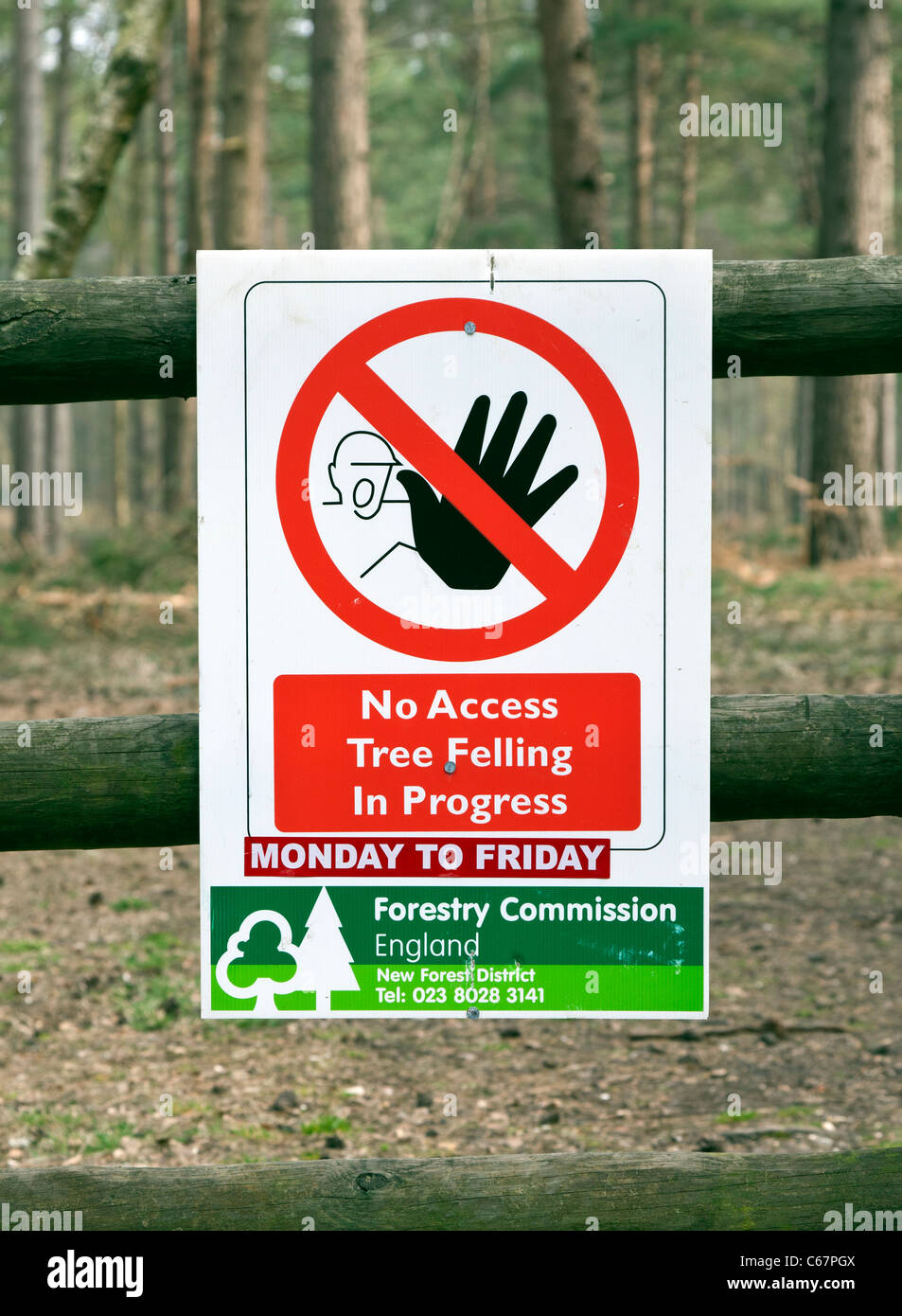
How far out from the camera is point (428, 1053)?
412cm

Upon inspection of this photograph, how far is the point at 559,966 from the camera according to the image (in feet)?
7.63

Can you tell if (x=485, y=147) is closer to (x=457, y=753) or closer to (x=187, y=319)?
(x=187, y=319)

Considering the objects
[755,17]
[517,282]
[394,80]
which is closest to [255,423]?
[517,282]

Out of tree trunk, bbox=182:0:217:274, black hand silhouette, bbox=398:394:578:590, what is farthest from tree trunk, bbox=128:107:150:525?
black hand silhouette, bbox=398:394:578:590

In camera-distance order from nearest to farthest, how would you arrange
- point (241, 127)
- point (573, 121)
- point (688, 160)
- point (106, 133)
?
1. point (106, 133)
2. point (573, 121)
3. point (241, 127)
4. point (688, 160)

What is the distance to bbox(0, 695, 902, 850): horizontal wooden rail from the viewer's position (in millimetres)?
2391

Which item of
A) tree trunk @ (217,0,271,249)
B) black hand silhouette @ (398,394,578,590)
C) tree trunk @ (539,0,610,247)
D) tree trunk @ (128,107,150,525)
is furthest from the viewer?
tree trunk @ (128,107,150,525)

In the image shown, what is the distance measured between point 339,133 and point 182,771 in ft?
37.2

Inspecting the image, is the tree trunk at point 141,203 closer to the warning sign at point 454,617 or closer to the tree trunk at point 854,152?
the tree trunk at point 854,152

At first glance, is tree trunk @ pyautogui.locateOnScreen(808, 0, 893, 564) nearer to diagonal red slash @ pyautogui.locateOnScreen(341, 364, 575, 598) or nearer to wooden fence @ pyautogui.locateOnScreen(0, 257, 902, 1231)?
wooden fence @ pyautogui.locateOnScreen(0, 257, 902, 1231)

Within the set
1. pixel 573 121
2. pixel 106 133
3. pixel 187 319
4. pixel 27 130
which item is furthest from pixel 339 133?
pixel 187 319

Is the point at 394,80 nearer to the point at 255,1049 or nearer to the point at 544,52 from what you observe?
the point at 544,52

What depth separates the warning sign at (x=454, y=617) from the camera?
7.60ft

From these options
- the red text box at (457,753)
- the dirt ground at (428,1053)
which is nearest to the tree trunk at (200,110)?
the dirt ground at (428,1053)
